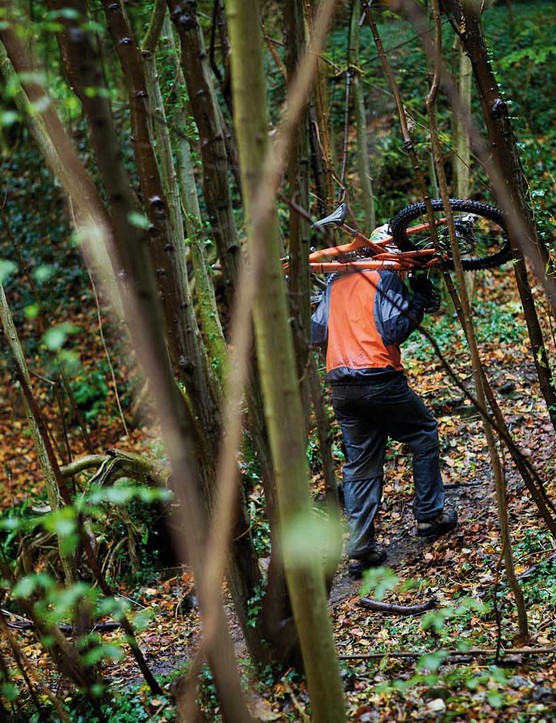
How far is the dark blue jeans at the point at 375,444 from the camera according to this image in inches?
216

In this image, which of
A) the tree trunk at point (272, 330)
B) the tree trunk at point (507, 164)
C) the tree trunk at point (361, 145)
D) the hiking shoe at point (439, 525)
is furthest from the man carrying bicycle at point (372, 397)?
the tree trunk at point (361, 145)

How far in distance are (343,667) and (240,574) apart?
0.74 meters

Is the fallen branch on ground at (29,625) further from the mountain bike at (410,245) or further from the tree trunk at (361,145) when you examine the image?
the tree trunk at (361,145)

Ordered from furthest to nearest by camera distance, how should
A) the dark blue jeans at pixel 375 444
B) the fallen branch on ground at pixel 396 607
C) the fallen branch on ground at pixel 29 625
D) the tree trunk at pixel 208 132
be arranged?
the dark blue jeans at pixel 375 444 < the fallen branch on ground at pixel 396 607 < the fallen branch on ground at pixel 29 625 < the tree trunk at pixel 208 132

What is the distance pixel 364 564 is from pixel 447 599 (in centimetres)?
99

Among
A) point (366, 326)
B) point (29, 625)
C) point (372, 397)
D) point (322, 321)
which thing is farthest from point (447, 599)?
point (29, 625)

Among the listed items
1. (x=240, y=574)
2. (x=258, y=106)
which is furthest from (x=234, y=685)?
(x=258, y=106)

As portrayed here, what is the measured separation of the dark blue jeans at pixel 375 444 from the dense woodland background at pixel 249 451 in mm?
362

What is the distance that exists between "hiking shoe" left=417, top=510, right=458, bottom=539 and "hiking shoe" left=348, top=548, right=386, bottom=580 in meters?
0.41

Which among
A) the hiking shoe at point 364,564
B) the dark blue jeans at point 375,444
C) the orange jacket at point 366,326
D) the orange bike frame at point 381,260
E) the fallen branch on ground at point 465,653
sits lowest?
the hiking shoe at point 364,564

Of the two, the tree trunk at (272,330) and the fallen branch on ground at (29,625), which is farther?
the fallen branch on ground at (29,625)

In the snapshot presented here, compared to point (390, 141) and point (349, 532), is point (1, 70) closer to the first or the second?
point (349, 532)

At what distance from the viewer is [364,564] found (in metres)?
5.60

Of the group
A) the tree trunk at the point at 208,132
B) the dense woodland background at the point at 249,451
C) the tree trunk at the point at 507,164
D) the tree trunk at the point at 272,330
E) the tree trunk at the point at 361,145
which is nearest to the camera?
the tree trunk at the point at 272,330
